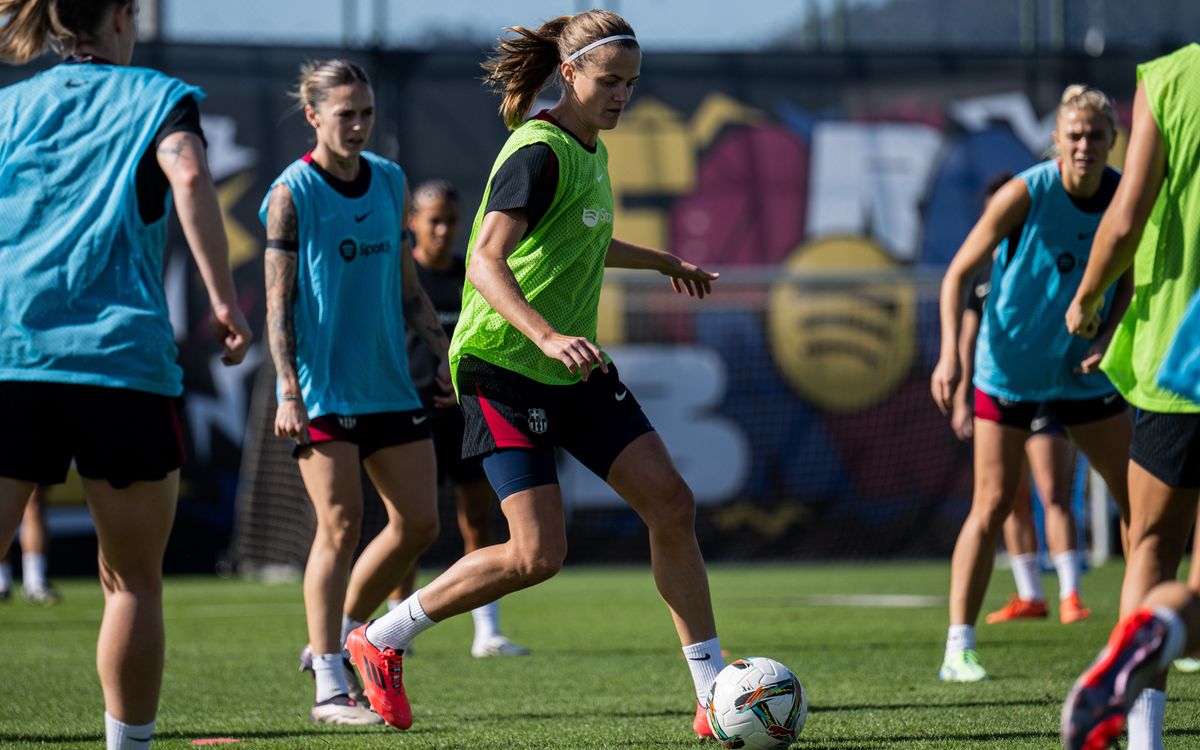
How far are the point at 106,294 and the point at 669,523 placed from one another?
6.19ft

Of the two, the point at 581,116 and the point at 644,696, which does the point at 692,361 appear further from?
the point at 581,116

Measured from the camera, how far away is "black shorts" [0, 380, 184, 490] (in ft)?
11.4

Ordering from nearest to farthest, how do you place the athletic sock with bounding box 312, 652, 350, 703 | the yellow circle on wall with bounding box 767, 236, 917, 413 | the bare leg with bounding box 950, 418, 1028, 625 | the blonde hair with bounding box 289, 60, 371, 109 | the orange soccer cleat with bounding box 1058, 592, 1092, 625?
the athletic sock with bounding box 312, 652, 350, 703 → the blonde hair with bounding box 289, 60, 371, 109 → the bare leg with bounding box 950, 418, 1028, 625 → the orange soccer cleat with bounding box 1058, 592, 1092, 625 → the yellow circle on wall with bounding box 767, 236, 917, 413

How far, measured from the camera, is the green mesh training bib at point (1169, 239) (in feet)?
12.1

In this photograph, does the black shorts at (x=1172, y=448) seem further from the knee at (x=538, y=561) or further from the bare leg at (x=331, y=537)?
the bare leg at (x=331, y=537)

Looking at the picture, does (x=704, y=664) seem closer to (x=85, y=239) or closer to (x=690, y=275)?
(x=690, y=275)

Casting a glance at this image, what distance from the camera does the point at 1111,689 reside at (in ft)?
9.49

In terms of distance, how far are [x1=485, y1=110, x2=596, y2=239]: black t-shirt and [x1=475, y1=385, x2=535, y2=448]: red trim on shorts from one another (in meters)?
0.60

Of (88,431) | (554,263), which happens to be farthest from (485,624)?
(88,431)

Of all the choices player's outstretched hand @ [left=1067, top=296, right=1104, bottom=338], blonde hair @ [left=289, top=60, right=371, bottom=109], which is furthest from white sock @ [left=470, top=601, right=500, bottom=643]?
player's outstretched hand @ [left=1067, top=296, right=1104, bottom=338]

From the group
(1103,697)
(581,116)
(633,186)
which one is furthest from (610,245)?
(633,186)

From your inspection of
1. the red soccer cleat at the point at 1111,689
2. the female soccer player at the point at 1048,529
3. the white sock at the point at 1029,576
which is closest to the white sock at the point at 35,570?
the female soccer player at the point at 1048,529

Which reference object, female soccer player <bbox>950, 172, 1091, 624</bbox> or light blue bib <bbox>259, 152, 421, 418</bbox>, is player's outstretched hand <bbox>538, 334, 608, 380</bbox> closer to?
light blue bib <bbox>259, 152, 421, 418</bbox>

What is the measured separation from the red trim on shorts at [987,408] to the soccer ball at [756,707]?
6.99 feet
